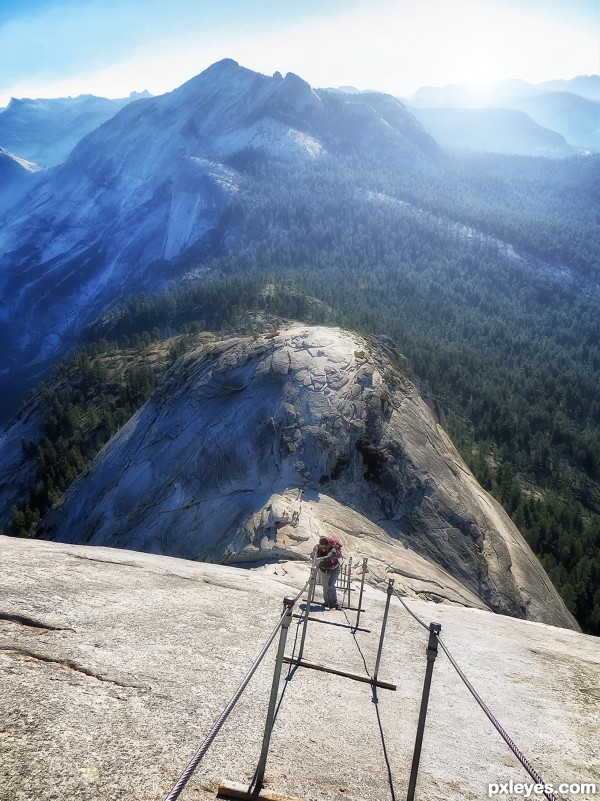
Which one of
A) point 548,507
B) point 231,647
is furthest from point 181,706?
point 548,507

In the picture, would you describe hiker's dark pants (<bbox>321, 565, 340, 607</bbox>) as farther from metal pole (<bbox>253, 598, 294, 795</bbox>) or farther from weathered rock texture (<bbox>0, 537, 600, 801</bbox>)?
metal pole (<bbox>253, 598, 294, 795</bbox>)

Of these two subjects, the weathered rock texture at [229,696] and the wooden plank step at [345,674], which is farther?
the wooden plank step at [345,674]

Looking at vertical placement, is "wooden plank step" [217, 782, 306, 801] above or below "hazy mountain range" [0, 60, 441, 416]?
below

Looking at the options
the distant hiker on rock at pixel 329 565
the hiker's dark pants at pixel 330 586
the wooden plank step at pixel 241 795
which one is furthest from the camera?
the hiker's dark pants at pixel 330 586

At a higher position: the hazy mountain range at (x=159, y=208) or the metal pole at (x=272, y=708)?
the hazy mountain range at (x=159, y=208)

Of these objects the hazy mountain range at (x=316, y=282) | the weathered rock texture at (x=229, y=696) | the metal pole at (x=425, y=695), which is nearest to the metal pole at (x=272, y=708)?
the weathered rock texture at (x=229, y=696)

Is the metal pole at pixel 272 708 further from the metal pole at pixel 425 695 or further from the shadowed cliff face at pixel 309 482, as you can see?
the shadowed cliff face at pixel 309 482

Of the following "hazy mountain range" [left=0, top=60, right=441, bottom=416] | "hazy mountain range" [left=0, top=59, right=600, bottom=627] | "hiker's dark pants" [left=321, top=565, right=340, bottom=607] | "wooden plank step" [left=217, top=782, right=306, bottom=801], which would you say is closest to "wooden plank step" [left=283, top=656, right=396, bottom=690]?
"wooden plank step" [left=217, top=782, right=306, bottom=801]

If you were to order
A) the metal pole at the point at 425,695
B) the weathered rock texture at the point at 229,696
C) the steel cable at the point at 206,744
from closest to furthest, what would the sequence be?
the steel cable at the point at 206,744 → the metal pole at the point at 425,695 → the weathered rock texture at the point at 229,696
